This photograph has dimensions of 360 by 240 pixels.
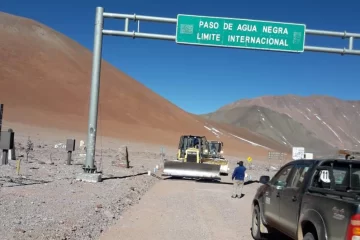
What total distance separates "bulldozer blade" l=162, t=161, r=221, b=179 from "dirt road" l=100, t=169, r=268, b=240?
538 centimetres

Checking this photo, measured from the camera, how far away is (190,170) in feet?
77.3

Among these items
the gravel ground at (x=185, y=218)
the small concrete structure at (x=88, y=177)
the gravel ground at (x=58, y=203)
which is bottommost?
the gravel ground at (x=185, y=218)

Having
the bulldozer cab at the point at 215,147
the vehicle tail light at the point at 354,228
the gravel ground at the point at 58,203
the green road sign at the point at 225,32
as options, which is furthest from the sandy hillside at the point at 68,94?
the vehicle tail light at the point at 354,228

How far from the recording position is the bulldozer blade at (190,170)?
913 inches

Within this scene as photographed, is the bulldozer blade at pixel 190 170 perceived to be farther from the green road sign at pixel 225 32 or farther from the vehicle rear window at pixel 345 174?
the vehicle rear window at pixel 345 174

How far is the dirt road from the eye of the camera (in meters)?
9.44

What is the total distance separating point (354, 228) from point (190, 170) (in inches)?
722

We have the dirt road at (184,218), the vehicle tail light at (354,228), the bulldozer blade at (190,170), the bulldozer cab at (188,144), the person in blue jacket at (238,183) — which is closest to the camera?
the vehicle tail light at (354,228)

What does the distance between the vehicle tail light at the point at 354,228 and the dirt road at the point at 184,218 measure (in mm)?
4285

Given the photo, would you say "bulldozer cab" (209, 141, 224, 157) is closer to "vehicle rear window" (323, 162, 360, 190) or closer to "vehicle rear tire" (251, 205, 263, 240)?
"vehicle rear tire" (251, 205, 263, 240)

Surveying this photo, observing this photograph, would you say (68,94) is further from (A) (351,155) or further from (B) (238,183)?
(A) (351,155)

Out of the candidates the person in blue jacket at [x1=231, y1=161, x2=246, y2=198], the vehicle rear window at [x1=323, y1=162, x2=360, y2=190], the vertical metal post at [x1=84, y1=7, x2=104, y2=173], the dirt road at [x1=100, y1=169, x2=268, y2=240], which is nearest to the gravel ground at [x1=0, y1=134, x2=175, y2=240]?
the dirt road at [x1=100, y1=169, x2=268, y2=240]

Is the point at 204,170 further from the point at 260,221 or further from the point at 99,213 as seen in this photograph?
the point at 260,221

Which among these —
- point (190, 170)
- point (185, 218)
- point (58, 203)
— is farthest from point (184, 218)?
point (190, 170)
